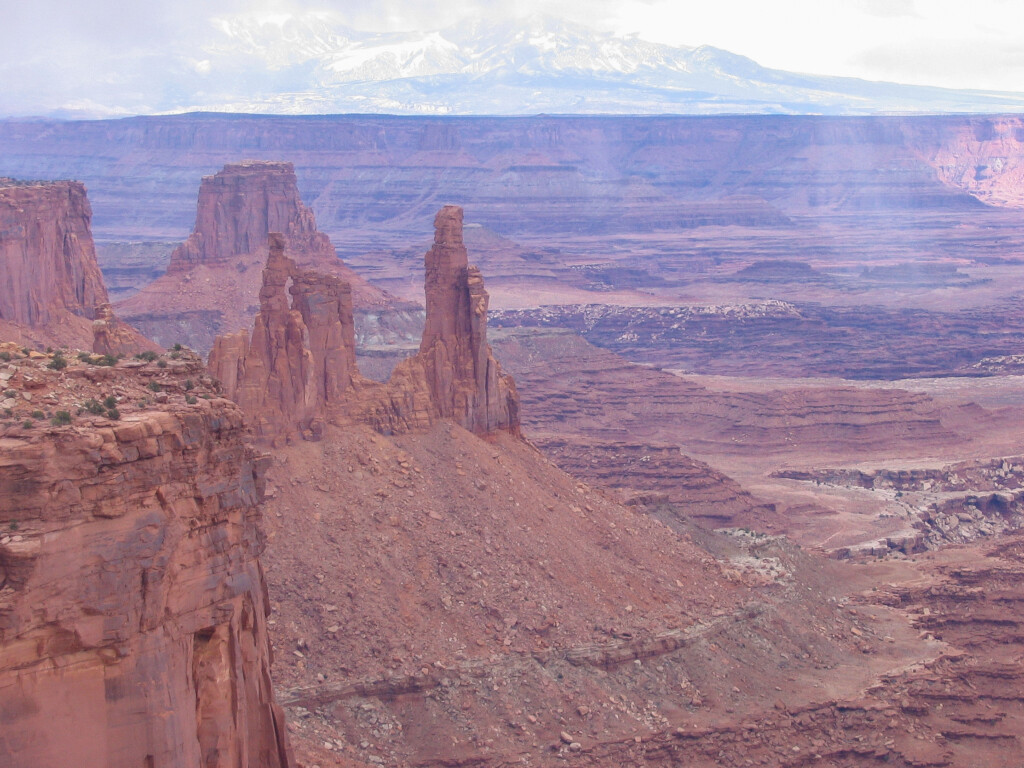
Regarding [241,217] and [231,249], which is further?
[231,249]

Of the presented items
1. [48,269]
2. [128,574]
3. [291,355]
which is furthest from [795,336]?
[128,574]

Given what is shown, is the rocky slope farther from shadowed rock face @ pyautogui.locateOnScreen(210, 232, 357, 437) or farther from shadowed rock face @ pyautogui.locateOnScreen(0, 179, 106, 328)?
shadowed rock face @ pyautogui.locateOnScreen(210, 232, 357, 437)

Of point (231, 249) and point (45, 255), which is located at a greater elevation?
point (45, 255)

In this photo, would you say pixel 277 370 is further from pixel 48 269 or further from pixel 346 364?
pixel 48 269

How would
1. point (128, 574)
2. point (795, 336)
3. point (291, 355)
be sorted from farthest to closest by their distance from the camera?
1. point (795, 336)
2. point (291, 355)
3. point (128, 574)

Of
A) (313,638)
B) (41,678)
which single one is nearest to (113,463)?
(41,678)

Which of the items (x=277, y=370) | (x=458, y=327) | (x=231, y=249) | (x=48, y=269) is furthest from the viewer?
(x=231, y=249)

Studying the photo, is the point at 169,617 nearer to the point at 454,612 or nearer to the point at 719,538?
the point at 454,612
